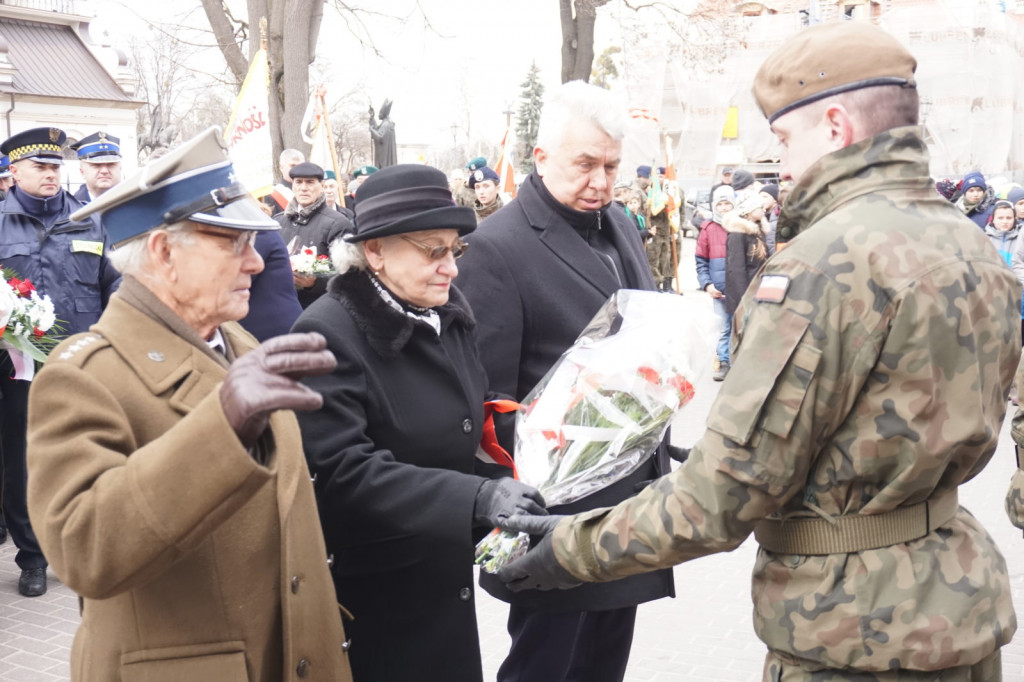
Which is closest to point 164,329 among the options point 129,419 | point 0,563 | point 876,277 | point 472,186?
point 129,419

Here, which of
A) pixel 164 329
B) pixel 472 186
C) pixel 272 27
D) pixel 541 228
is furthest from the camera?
pixel 272 27

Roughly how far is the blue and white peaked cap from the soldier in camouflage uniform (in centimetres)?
105

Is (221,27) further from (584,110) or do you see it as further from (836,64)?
(836,64)

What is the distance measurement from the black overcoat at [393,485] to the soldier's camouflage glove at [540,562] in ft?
0.61

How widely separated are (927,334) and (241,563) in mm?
1432

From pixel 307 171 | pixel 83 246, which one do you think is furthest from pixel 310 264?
pixel 83 246

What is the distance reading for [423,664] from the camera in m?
2.84

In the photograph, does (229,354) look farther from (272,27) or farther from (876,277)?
(272,27)

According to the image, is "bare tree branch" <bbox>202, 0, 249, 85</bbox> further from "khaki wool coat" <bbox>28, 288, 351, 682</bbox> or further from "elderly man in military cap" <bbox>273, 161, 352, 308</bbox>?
"khaki wool coat" <bbox>28, 288, 351, 682</bbox>

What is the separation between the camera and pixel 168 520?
1.87 metres

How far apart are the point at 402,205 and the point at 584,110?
0.91 metres

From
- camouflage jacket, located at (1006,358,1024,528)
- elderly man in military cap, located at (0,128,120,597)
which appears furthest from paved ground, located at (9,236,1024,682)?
camouflage jacket, located at (1006,358,1024,528)

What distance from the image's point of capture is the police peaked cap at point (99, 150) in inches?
289

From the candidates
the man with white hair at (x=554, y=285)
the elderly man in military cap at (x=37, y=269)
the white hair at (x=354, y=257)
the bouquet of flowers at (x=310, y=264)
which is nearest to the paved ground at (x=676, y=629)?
the elderly man in military cap at (x=37, y=269)
